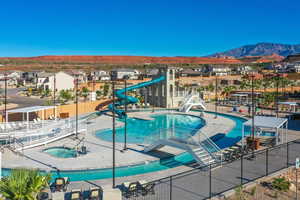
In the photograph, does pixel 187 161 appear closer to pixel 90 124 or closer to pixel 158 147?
pixel 158 147

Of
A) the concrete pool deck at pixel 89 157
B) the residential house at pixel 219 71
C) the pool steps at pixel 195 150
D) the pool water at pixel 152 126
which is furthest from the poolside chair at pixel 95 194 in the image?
the residential house at pixel 219 71

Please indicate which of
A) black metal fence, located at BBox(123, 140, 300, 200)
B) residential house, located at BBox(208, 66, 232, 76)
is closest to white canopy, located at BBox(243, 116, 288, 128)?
black metal fence, located at BBox(123, 140, 300, 200)

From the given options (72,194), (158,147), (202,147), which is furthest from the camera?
(158,147)

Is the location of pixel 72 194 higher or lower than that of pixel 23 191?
lower

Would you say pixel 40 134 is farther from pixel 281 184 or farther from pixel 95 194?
pixel 281 184

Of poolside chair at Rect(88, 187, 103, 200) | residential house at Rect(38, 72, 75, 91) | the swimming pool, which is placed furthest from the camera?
residential house at Rect(38, 72, 75, 91)

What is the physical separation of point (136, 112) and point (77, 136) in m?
16.8

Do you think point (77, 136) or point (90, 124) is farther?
point (90, 124)

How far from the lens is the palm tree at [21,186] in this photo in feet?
28.2

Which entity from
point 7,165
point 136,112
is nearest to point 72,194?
point 7,165

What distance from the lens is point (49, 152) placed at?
800 inches

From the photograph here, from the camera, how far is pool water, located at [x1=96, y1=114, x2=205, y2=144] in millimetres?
24161

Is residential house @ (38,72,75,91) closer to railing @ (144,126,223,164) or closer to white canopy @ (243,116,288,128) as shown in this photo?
railing @ (144,126,223,164)

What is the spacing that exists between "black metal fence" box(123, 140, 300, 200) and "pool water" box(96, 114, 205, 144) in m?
4.12
